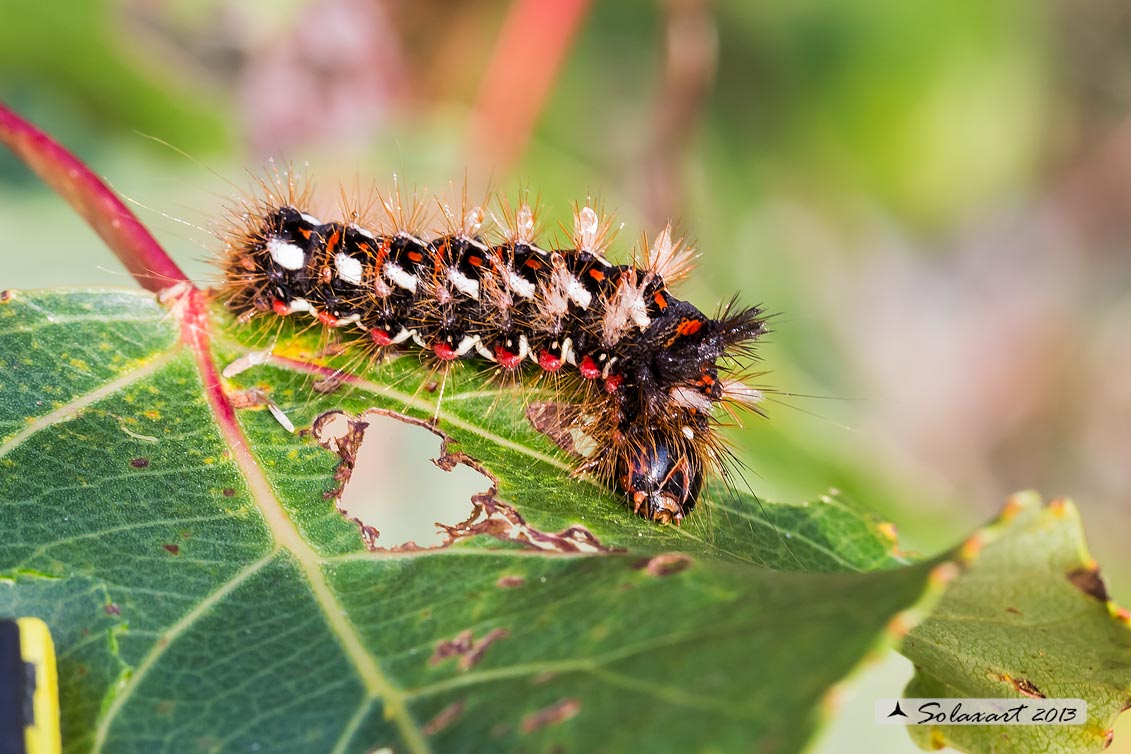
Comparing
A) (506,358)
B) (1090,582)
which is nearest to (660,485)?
(506,358)

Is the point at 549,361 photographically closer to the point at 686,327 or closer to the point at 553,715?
the point at 686,327

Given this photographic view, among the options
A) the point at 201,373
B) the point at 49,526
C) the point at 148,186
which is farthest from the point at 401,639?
the point at 148,186

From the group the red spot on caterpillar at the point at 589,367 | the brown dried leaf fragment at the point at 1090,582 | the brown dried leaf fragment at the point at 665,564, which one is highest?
the red spot on caterpillar at the point at 589,367


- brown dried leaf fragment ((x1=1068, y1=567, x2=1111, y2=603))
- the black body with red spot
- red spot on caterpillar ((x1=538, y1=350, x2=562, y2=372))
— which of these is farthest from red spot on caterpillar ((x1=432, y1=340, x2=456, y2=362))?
brown dried leaf fragment ((x1=1068, y1=567, x2=1111, y2=603))

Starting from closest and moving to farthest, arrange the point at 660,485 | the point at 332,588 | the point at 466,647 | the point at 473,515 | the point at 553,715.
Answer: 1. the point at 553,715
2. the point at 466,647
3. the point at 332,588
4. the point at 473,515
5. the point at 660,485

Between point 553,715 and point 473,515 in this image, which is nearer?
point 553,715

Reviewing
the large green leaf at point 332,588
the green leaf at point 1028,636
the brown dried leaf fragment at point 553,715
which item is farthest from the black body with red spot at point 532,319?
the brown dried leaf fragment at point 553,715

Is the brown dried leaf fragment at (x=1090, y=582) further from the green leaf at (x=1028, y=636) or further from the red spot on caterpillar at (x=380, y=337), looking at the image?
the red spot on caterpillar at (x=380, y=337)
